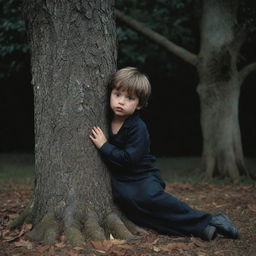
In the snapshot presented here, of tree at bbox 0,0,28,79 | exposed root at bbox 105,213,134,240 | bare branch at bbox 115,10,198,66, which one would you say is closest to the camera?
exposed root at bbox 105,213,134,240

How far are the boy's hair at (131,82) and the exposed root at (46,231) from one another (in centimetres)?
128

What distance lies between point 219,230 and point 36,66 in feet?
7.31

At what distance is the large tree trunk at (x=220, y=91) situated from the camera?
8336 millimetres

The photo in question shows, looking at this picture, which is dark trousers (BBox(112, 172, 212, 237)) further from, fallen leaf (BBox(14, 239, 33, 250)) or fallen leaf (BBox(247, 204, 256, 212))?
fallen leaf (BBox(247, 204, 256, 212))

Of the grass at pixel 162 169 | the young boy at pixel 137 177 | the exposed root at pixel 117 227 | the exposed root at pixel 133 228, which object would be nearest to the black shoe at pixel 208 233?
the young boy at pixel 137 177

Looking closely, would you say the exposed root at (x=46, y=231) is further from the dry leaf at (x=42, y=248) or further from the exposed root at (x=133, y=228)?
the exposed root at (x=133, y=228)

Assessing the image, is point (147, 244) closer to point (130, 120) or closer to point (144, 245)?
point (144, 245)

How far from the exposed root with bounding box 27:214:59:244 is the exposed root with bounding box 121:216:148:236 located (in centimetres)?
68

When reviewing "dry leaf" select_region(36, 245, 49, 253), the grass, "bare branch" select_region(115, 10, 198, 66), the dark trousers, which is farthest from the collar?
"bare branch" select_region(115, 10, 198, 66)

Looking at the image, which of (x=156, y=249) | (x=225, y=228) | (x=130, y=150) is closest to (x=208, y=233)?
(x=225, y=228)

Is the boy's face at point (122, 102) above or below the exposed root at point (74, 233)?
above

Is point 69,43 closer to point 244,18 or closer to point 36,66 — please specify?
point 36,66

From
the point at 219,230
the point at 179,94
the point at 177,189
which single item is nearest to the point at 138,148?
the point at 219,230

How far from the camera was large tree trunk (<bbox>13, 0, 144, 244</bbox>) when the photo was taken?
3521mm
